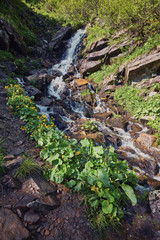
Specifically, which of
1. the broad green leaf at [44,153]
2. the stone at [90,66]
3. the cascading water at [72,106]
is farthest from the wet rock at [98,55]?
the broad green leaf at [44,153]

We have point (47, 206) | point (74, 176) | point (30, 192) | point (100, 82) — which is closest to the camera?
point (47, 206)

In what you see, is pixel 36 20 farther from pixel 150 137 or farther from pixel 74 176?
pixel 74 176

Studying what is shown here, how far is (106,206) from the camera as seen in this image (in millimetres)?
2037

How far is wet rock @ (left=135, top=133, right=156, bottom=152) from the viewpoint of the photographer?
6.52 m

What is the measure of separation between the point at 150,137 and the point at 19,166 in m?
6.71

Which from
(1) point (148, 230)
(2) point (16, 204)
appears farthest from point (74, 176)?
(1) point (148, 230)

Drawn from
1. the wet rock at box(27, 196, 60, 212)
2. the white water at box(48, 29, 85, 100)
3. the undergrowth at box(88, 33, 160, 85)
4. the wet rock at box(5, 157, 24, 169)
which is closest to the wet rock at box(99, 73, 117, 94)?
the undergrowth at box(88, 33, 160, 85)

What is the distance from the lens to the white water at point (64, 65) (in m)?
11.1

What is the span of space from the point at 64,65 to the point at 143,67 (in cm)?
912

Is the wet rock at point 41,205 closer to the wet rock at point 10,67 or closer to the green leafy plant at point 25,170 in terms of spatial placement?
the green leafy plant at point 25,170

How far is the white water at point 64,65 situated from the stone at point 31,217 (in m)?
→ 9.30

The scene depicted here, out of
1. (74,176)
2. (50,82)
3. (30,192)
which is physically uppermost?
(50,82)

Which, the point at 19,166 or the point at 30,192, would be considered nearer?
the point at 30,192

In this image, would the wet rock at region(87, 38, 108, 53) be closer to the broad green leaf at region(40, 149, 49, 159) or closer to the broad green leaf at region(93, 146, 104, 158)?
the broad green leaf at region(93, 146, 104, 158)
